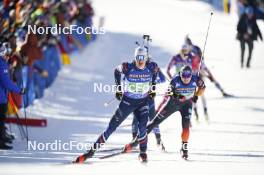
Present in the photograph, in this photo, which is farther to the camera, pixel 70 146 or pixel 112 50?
pixel 112 50

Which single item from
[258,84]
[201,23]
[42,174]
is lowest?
[42,174]

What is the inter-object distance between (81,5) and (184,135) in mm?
13199

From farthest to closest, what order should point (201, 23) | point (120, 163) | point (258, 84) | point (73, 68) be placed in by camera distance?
point (201, 23)
point (73, 68)
point (258, 84)
point (120, 163)

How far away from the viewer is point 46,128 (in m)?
15.2

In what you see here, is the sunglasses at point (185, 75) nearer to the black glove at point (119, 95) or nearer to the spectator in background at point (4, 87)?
the black glove at point (119, 95)

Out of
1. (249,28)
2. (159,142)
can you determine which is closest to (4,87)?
(159,142)

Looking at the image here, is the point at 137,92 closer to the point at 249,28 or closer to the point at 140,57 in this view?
the point at 140,57

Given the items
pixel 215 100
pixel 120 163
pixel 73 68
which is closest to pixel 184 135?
pixel 120 163

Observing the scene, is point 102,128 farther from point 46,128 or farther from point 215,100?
point 215,100

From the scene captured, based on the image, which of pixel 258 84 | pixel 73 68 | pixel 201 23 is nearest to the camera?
pixel 258 84

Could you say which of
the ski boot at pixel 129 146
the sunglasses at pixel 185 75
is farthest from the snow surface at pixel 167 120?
the sunglasses at pixel 185 75

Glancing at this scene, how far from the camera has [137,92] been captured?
12.2 m

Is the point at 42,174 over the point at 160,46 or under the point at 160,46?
under

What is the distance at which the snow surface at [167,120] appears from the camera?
1176 cm
